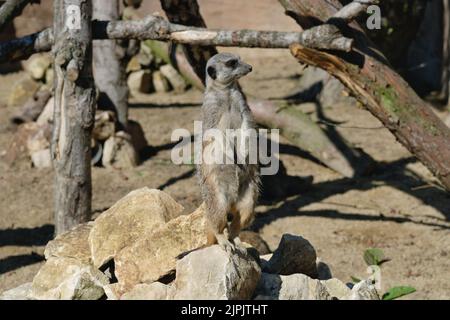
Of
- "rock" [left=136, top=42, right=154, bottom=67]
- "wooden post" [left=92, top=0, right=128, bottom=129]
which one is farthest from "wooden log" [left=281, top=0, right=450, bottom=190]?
"rock" [left=136, top=42, right=154, bottom=67]

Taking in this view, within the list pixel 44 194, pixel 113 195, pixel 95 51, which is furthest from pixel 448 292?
pixel 95 51

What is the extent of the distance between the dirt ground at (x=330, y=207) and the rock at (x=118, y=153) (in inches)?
5.3

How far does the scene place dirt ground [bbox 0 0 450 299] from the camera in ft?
23.9

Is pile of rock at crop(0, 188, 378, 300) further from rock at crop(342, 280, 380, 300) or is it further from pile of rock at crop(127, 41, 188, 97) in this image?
pile of rock at crop(127, 41, 188, 97)

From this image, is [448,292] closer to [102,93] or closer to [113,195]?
[113,195]

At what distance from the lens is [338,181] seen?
30.8ft

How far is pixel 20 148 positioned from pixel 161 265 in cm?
518

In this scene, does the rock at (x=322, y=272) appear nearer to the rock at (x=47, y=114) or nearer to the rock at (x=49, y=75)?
the rock at (x=47, y=114)

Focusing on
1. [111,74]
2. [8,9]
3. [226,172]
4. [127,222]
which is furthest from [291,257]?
[111,74]

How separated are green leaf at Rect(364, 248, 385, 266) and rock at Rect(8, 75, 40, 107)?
656 centimetres

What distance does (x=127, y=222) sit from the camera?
226 inches

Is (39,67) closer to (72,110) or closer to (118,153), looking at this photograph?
(118,153)

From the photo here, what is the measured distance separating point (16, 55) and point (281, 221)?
2.98 meters

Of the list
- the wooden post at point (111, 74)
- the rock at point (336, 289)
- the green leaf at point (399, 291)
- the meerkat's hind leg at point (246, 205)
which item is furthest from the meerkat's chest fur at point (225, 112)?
the wooden post at point (111, 74)
